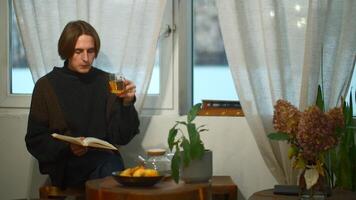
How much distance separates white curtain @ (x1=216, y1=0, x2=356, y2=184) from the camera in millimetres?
2598

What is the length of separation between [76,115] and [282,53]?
1067 millimetres

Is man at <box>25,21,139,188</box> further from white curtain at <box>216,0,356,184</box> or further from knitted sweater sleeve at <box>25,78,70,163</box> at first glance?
white curtain at <box>216,0,356,184</box>

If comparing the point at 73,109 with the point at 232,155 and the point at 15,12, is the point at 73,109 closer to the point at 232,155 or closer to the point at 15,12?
the point at 15,12

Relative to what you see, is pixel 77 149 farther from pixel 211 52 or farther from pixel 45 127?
pixel 211 52

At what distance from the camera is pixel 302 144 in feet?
6.23

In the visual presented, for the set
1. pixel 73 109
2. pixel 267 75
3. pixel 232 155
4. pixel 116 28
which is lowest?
pixel 232 155

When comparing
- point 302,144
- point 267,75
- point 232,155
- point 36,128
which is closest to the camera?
point 302,144

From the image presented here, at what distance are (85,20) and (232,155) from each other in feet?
3.51

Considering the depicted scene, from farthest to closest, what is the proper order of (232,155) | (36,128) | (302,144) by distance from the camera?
(232,155)
(36,128)
(302,144)

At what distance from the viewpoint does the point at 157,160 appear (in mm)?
2506

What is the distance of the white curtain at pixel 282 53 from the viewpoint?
8.52 feet

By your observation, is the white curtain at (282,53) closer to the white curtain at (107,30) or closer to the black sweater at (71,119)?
the white curtain at (107,30)

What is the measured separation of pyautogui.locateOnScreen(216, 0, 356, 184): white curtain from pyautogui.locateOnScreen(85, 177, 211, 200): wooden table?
0.64 metres

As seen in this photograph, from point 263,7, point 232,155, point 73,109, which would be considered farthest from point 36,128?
point 263,7
